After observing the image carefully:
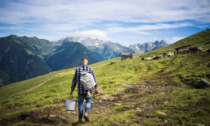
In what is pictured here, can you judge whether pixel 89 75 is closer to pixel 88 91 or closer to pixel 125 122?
pixel 88 91

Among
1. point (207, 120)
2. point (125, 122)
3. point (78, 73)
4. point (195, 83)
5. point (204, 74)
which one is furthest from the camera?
point (204, 74)

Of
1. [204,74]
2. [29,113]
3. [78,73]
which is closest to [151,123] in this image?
[78,73]

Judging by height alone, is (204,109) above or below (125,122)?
above

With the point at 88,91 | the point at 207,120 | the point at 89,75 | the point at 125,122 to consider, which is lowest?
the point at 125,122

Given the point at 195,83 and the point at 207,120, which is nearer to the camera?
the point at 207,120

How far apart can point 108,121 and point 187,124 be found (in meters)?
4.67

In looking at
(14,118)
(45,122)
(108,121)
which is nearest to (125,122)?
(108,121)

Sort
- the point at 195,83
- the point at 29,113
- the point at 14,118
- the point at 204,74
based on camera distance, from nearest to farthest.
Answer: the point at 14,118 < the point at 29,113 < the point at 195,83 < the point at 204,74

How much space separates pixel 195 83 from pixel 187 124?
1502 cm

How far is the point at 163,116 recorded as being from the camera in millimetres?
7750

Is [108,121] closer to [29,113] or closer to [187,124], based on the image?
[187,124]

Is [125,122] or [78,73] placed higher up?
[78,73]

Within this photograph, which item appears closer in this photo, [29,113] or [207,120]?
[207,120]

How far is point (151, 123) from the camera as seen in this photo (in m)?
7.04
